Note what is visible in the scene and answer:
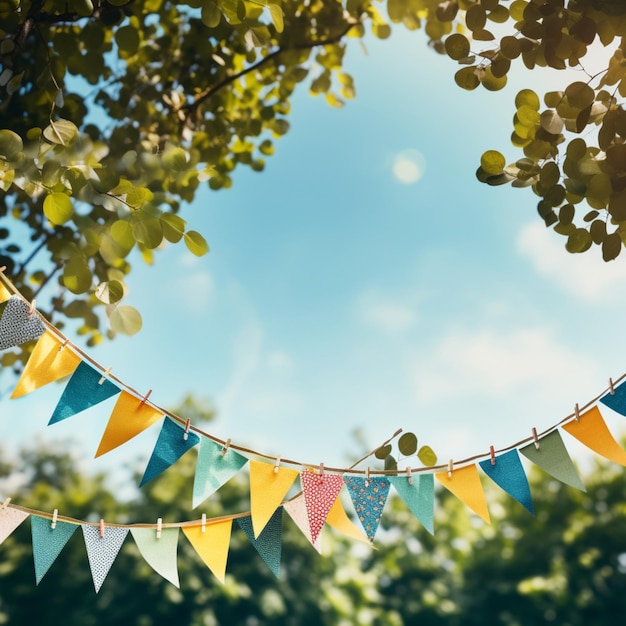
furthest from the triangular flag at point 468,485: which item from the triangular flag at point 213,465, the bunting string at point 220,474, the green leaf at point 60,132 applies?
the green leaf at point 60,132

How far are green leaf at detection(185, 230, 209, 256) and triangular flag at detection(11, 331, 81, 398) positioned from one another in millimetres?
389

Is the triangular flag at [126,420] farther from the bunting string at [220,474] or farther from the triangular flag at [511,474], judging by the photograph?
the triangular flag at [511,474]

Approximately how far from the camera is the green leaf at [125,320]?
1516mm

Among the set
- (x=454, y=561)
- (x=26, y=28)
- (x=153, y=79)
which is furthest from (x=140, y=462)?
(x=26, y=28)

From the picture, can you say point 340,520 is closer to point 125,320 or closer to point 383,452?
point 383,452

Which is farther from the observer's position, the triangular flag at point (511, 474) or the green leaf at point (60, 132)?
the triangular flag at point (511, 474)

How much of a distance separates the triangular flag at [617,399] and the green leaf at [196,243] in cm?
107

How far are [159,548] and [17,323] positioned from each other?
27.4 inches

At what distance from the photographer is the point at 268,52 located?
2.66 metres

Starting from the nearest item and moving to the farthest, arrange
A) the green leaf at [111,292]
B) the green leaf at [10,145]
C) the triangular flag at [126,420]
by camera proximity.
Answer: the green leaf at [10,145] < the green leaf at [111,292] < the triangular flag at [126,420]

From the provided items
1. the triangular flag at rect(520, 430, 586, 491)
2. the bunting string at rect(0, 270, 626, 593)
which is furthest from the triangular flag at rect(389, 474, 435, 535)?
the triangular flag at rect(520, 430, 586, 491)

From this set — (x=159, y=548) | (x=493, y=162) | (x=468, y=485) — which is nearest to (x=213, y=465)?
(x=159, y=548)

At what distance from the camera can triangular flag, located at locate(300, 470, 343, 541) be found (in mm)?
1669

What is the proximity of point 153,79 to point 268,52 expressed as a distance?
0.50 metres
